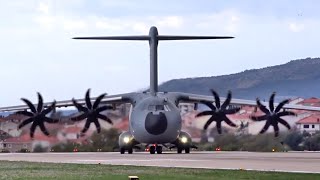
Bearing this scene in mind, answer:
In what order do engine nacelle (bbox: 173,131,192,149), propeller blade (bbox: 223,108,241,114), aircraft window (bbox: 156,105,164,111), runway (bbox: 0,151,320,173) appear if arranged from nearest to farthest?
1. runway (bbox: 0,151,320,173)
2. aircraft window (bbox: 156,105,164,111)
3. engine nacelle (bbox: 173,131,192,149)
4. propeller blade (bbox: 223,108,241,114)

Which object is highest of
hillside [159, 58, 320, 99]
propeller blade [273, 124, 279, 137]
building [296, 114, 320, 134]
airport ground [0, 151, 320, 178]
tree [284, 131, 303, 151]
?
hillside [159, 58, 320, 99]

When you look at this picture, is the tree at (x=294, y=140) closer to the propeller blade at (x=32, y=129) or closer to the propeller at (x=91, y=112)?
the propeller at (x=91, y=112)

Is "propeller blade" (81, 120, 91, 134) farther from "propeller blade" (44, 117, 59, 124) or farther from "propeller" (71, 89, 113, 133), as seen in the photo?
"propeller blade" (44, 117, 59, 124)

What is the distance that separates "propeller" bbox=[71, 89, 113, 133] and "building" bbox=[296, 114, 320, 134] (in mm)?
13869

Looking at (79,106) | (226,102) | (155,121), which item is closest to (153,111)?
(155,121)

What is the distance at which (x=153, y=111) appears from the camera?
52.3m

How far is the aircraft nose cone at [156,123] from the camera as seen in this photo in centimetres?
5194

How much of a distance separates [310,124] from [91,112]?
56.7 feet

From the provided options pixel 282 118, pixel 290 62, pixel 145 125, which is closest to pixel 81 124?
pixel 145 125

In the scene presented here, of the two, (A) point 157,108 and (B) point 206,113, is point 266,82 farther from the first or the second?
(A) point 157,108

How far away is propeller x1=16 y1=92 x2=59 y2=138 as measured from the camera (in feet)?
180

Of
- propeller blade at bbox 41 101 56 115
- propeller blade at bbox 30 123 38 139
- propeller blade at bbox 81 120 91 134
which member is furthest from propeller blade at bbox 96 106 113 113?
propeller blade at bbox 30 123 38 139

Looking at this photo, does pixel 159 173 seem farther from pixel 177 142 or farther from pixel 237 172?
pixel 177 142

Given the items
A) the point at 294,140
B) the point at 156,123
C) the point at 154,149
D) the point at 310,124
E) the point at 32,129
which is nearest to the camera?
the point at 156,123
